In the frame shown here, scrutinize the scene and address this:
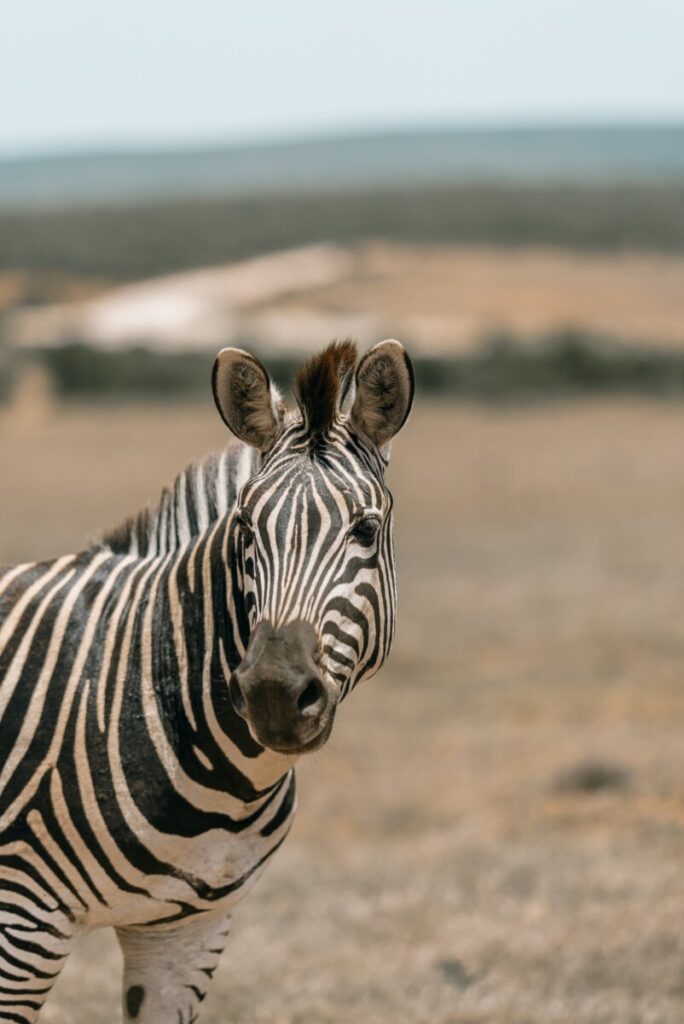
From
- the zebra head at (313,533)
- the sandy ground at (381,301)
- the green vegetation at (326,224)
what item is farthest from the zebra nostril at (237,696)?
the green vegetation at (326,224)

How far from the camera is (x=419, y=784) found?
10711 mm

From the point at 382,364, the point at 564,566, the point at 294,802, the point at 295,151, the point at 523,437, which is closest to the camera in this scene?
the point at 382,364

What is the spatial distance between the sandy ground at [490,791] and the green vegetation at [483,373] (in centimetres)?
745

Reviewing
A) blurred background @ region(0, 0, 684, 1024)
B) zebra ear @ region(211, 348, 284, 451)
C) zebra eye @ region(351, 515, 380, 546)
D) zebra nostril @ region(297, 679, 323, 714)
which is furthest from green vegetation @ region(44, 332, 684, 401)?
zebra nostril @ region(297, 679, 323, 714)

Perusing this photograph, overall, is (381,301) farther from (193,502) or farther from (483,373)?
(193,502)

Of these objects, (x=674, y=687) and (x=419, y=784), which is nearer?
(x=419, y=784)

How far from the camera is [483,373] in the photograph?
32656 millimetres

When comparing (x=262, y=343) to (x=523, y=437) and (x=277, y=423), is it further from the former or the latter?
(x=277, y=423)

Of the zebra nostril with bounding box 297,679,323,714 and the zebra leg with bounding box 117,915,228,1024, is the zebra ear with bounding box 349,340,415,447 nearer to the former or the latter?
the zebra nostril with bounding box 297,679,323,714

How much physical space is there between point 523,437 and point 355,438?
85.2ft

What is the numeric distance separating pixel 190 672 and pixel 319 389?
81cm

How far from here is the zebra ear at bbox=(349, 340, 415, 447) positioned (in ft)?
11.0

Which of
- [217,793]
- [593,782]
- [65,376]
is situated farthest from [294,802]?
[65,376]

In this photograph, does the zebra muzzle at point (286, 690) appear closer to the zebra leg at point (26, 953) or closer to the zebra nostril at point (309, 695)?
the zebra nostril at point (309, 695)
